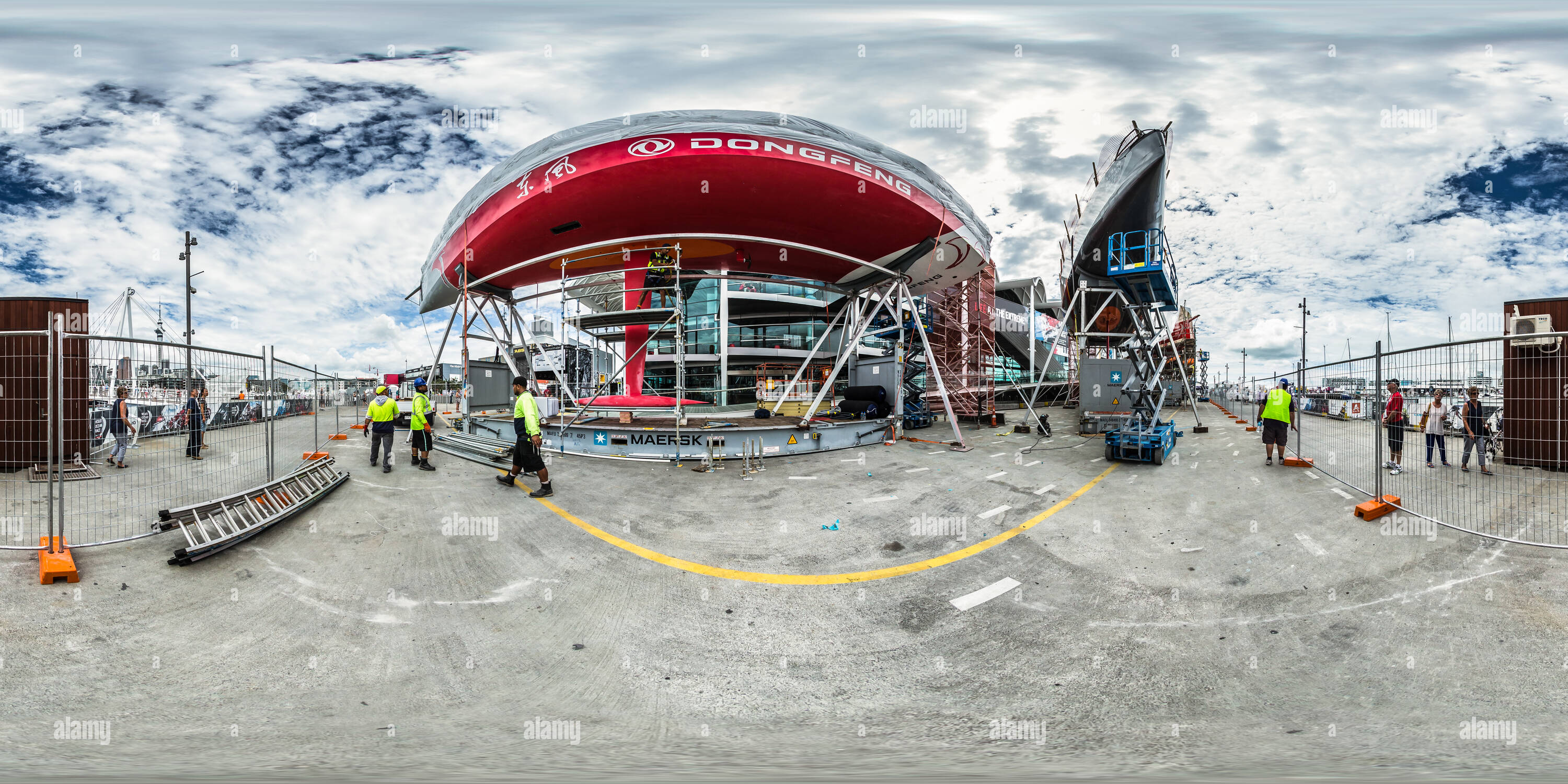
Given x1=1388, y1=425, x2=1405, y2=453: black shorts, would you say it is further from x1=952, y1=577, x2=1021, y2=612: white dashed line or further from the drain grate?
the drain grate

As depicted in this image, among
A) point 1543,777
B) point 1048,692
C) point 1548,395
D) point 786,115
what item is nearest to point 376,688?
point 1048,692

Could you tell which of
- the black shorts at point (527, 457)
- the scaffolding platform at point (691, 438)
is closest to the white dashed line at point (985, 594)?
the scaffolding platform at point (691, 438)

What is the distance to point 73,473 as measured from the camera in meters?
7.96

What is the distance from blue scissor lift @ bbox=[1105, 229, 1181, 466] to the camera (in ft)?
39.6

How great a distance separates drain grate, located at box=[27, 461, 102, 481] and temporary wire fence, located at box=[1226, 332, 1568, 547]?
17614 millimetres

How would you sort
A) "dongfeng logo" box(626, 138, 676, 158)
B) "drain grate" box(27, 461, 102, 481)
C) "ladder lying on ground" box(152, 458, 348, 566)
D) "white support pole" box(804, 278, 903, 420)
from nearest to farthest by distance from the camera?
"ladder lying on ground" box(152, 458, 348, 566) → "drain grate" box(27, 461, 102, 481) → "dongfeng logo" box(626, 138, 676, 158) → "white support pole" box(804, 278, 903, 420)

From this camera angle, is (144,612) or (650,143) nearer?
(144,612)

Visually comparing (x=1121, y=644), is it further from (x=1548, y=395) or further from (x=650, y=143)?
(x=1548, y=395)

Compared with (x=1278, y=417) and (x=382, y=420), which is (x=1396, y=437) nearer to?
(x=1278, y=417)

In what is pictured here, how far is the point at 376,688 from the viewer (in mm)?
3043

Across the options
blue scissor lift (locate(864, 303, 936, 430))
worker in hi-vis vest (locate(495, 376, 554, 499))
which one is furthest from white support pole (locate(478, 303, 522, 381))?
blue scissor lift (locate(864, 303, 936, 430))

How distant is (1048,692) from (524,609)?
3.76 meters

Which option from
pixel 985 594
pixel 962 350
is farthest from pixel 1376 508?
pixel 962 350

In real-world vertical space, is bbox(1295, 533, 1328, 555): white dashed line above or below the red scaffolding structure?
below
